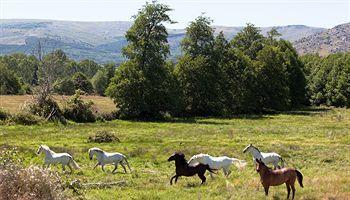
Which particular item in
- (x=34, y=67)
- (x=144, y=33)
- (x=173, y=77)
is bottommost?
(x=34, y=67)

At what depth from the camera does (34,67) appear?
153 meters

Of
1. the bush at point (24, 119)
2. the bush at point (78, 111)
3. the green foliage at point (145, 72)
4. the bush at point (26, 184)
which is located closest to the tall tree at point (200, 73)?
the green foliage at point (145, 72)

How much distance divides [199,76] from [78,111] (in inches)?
1006

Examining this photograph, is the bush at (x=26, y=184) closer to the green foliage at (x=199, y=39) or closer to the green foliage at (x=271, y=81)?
the green foliage at (x=199, y=39)

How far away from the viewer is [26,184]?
1410 cm

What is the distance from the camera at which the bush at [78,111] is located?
59.6m

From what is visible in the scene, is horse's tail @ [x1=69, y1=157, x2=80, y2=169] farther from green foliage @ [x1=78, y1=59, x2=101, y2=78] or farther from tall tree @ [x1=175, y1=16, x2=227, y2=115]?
green foliage @ [x1=78, y1=59, x2=101, y2=78]

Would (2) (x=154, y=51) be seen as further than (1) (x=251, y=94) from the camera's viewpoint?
No

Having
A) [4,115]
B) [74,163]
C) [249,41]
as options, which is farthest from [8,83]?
[74,163]

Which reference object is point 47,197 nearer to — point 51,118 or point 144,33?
point 51,118

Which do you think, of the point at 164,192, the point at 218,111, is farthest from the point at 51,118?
the point at 164,192

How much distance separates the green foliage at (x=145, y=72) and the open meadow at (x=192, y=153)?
39.2 ft

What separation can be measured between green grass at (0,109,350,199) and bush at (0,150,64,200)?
12.3ft

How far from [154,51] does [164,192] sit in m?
53.5
